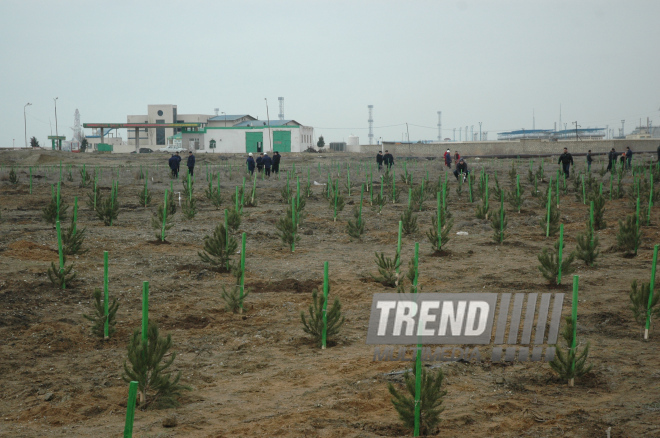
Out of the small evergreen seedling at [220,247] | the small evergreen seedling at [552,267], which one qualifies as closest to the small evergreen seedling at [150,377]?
the small evergreen seedling at [220,247]

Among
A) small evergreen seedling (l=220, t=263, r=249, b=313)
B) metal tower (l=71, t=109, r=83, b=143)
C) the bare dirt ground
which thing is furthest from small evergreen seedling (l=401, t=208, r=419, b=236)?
metal tower (l=71, t=109, r=83, b=143)

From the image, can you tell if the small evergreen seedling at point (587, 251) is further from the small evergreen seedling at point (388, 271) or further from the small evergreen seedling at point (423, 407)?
the small evergreen seedling at point (423, 407)

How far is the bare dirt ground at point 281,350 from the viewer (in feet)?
16.0

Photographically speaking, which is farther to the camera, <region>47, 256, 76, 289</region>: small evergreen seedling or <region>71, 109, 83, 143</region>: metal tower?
<region>71, 109, 83, 143</region>: metal tower

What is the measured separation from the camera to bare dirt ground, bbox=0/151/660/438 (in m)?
4.87

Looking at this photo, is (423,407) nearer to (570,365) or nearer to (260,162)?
(570,365)

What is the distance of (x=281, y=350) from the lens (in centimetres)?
697

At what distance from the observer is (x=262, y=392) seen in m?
5.63

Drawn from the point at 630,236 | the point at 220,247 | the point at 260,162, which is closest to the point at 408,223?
the point at 630,236

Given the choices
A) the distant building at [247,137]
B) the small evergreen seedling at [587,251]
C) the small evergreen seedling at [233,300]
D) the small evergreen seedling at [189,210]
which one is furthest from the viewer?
the distant building at [247,137]

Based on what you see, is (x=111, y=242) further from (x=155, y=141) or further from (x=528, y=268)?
(x=155, y=141)

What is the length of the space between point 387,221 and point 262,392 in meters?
12.0

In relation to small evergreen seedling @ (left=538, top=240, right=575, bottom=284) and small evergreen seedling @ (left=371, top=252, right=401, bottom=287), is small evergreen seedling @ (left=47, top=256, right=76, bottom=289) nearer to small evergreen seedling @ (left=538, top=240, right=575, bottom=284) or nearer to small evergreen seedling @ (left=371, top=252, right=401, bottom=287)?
small evergreen seedling @ (left=371, top=252, right=401, bottom=287)

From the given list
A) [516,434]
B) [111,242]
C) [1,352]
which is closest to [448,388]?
[516,434]
